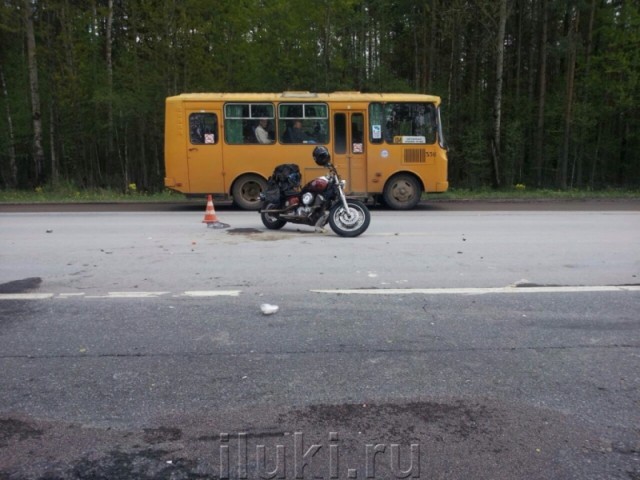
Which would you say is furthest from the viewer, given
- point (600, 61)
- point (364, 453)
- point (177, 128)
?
point (600, 61)

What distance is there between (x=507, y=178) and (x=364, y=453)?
23864mm

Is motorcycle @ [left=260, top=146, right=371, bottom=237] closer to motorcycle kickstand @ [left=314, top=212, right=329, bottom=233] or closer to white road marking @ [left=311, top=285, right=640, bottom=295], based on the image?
motorcycle kickstand @ [left=314, top=212, right=329, bottom=233]

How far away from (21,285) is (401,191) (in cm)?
1102

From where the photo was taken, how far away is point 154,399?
383cm

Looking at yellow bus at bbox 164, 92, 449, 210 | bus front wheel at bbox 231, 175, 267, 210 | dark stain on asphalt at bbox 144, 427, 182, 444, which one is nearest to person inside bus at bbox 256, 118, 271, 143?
yellow bus at bbox 164, 92, 449, 210

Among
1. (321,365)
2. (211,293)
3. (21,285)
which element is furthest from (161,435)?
(21,285)

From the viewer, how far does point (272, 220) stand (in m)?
11.2

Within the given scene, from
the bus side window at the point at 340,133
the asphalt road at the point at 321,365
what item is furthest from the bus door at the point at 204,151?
the asphalt road at the point at 321,365

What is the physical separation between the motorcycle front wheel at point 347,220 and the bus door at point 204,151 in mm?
6345

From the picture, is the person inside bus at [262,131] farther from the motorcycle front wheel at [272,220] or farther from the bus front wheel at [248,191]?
the motorcycle front wheel at [272,220]

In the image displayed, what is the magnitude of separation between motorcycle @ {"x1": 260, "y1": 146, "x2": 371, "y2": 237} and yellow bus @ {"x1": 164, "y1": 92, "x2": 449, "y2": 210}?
4.64 metres

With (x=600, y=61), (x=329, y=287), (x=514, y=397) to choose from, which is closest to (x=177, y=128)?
(x=329, y=287)

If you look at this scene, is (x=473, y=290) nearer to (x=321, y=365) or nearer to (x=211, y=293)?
(x=321, y=365)

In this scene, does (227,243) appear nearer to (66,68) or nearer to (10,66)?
(66,68)
